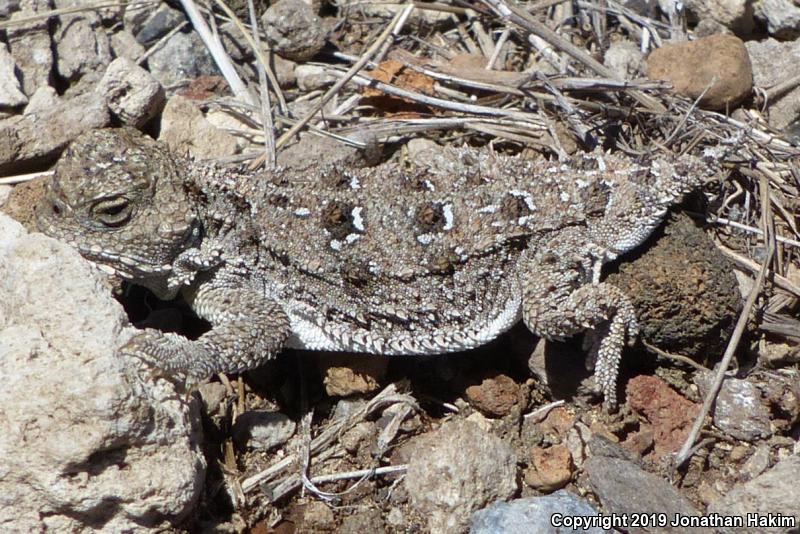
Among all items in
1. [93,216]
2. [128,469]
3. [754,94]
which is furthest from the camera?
[754,94]

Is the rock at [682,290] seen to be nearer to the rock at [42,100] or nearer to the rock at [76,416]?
the rock at [76,416]

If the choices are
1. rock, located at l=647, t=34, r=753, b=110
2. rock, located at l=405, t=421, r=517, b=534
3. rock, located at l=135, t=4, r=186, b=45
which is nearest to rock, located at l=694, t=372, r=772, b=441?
rock, located at l=405, t=421, r=517, b=534

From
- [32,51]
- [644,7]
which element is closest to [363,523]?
[32,51]

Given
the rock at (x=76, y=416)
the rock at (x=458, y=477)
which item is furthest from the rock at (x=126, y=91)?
the rock at (x=458, y=477)

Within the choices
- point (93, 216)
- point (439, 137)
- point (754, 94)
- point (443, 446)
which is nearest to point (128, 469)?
point (93, 216)

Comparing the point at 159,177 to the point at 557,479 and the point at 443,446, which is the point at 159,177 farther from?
the point at 557,479
